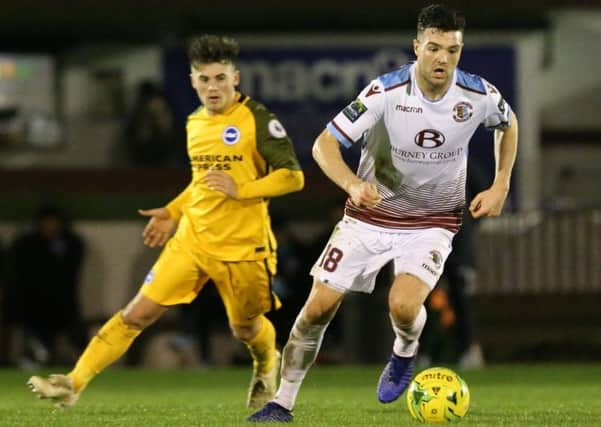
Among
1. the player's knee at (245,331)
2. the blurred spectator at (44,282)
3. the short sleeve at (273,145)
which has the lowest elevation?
the blurred spectator at (44,282)

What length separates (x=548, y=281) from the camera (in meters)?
17.8

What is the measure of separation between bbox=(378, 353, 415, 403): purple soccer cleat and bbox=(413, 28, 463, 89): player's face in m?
1.69

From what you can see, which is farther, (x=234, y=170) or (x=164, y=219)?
(x=164, y=219)

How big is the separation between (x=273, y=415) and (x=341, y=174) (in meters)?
1.28

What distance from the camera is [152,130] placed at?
18344mm

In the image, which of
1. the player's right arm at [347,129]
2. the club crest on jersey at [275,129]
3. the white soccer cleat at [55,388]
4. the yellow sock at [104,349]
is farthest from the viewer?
Result: the club crest on jersey at [275,129]

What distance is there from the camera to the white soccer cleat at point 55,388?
28.2 ft

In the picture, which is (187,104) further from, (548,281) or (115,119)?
(548,281)

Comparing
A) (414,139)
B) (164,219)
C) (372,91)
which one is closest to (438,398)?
(414,139)

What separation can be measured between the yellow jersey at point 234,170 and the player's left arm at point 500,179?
120cm

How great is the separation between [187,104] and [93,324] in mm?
2920

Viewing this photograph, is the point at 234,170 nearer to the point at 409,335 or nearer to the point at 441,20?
the point at 409,335

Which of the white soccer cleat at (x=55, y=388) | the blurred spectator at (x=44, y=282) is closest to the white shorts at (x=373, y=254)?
the white soccer cleat at (x=55, y=388)

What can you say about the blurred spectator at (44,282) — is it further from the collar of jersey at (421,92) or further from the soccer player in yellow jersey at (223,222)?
the collar of jersey at (421,92)
